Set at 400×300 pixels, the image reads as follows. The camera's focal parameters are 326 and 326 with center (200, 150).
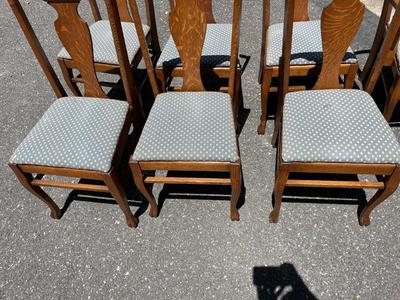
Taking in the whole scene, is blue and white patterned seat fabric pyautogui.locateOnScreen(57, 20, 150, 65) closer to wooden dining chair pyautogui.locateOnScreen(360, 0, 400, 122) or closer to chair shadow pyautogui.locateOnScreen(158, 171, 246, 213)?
chair shadow pyautogui.locateOnScreen(158, 171, 246, 213)

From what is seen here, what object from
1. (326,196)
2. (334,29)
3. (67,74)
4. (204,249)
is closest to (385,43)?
(334,29)

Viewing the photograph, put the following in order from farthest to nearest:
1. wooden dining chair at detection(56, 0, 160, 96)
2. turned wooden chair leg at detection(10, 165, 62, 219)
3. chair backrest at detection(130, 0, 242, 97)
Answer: wooden dining chair at detection(56, 0, 160, 96) < turned wooden chair leg at detection(10, 165, 62, 219) < chair backrest at detection(130, 0, 242, 97)

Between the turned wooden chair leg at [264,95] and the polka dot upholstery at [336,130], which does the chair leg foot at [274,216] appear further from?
the turned wooden chair leg at [264,95]

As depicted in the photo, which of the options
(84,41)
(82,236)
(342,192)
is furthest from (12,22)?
(342,192)

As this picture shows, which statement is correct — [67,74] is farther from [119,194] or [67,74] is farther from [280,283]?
[280,283]

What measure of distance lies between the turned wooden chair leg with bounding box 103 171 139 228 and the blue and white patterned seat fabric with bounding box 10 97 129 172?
0.06 metres

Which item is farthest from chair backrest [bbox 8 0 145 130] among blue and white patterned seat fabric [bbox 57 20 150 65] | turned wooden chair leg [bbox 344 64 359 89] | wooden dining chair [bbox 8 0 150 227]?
turned wooden chair leg [bbox 344 64 359 89]

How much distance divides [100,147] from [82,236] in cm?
67

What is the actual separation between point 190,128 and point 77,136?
1.95 ft

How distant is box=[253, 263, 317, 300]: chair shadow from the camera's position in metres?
1.68

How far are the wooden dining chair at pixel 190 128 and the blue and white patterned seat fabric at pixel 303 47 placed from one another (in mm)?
438

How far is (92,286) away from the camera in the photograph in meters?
1.77

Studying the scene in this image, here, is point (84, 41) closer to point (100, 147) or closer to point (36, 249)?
point (100, 147)

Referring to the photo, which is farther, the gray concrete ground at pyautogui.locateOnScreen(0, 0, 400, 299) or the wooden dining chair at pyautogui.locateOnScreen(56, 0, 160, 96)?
the wooden dining chair at pyautogui.locateOnScreen(56, 0, 160, 96)
